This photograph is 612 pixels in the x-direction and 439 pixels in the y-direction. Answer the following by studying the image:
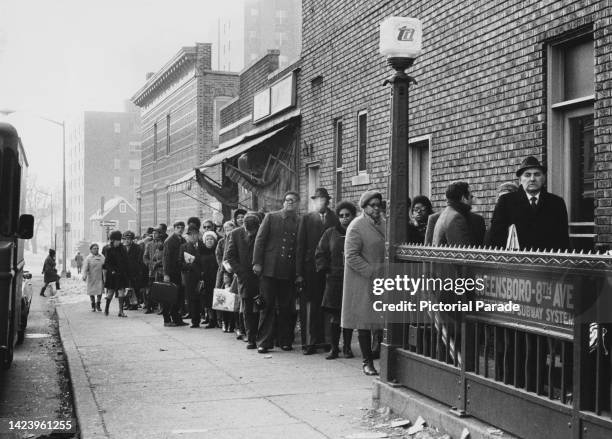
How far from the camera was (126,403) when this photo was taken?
7730 mm

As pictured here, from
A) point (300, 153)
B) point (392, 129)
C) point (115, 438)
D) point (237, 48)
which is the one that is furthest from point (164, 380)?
point (237, 48)

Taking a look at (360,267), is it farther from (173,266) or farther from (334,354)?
(173,266)

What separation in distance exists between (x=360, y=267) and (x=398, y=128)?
218 cm

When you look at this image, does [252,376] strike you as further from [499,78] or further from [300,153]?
[300,153]

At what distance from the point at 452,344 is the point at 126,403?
321 centimetres

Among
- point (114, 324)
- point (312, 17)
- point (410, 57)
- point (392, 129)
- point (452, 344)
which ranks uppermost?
point (312, 17)

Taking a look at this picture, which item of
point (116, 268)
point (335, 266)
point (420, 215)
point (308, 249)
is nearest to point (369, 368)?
point (335, 266)

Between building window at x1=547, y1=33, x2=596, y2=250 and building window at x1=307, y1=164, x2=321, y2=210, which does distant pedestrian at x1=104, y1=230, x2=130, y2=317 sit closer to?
building window at x1=307, y1=164, x2=321, y2=210

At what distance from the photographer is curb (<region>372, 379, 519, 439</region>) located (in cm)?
554

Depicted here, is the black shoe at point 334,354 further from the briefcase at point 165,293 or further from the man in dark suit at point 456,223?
the briefcase at point 165,293

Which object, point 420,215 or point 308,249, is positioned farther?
point 308,249

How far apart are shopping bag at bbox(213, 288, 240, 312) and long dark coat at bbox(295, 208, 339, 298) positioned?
2.13 meters

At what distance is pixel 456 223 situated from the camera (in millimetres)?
7230

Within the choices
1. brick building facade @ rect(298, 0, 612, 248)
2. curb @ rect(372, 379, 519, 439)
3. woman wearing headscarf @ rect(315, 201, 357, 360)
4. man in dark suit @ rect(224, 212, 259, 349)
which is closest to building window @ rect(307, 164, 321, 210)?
brick building facade @ rect(298, 0, 612, 248)
